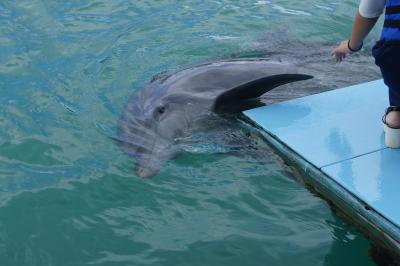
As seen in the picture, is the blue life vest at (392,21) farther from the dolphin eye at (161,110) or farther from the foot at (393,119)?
the dolphin eye at (161,110)

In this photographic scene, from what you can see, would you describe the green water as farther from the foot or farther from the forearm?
the forearm

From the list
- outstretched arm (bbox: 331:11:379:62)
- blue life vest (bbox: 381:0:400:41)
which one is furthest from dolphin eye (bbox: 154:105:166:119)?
blue life vest (bbox: 381:0:400:41)

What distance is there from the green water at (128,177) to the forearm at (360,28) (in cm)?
116

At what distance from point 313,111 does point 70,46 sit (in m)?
4.14

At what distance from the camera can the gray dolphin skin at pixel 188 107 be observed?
5.22 metres

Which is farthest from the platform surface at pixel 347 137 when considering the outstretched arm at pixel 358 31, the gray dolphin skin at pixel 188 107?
the outstretched arm at pixel 358 31

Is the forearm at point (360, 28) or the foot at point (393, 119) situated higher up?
the forearm at point (360, 28)

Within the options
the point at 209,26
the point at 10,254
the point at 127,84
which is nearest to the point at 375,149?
the point at 10,254

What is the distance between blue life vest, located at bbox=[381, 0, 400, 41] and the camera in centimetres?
366

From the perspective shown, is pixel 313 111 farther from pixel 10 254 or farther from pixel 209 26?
pixel 209 26

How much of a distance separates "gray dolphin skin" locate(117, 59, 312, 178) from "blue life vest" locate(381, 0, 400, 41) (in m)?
1.46

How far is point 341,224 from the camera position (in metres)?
4.23

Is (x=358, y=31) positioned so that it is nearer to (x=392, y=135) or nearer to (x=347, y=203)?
(x=392, y=135)

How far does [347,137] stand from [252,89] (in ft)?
3.84
